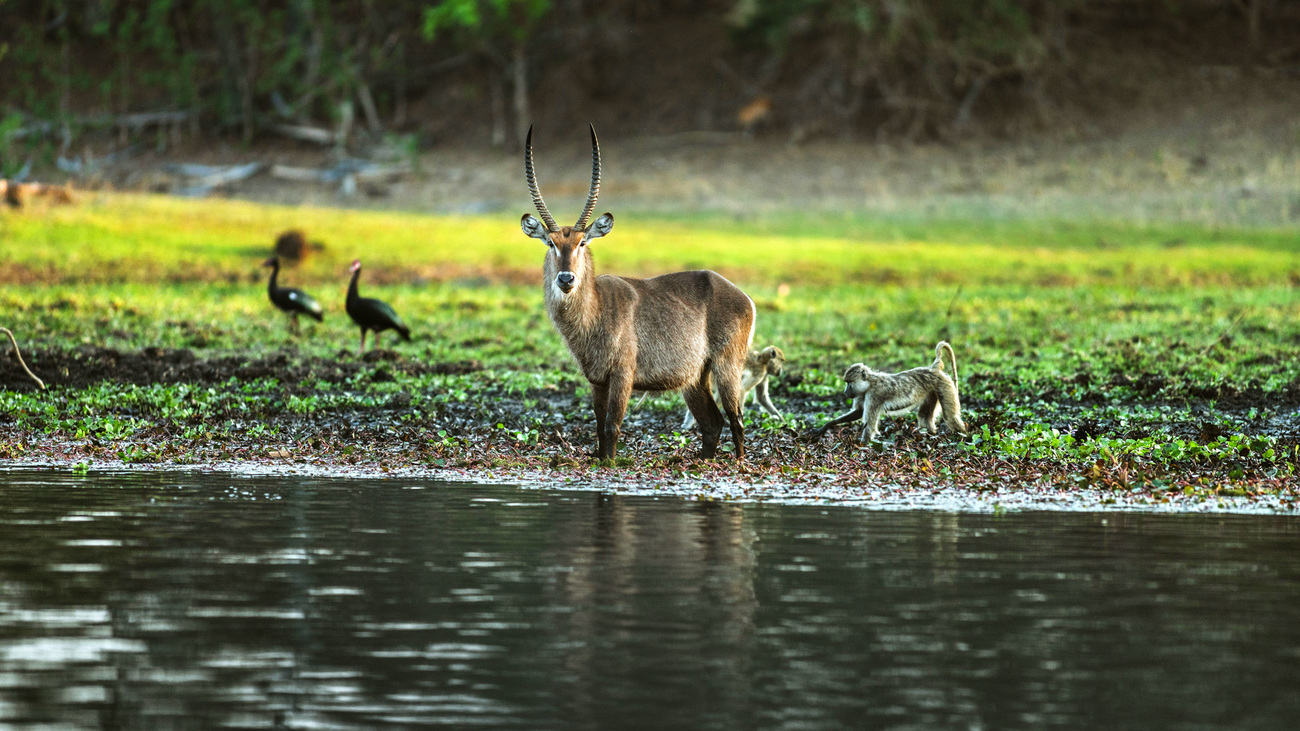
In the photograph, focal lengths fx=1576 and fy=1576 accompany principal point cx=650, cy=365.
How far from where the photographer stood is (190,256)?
27281 millimetres

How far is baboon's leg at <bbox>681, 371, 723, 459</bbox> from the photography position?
40.1ft

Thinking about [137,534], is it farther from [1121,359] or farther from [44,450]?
[1121,359]

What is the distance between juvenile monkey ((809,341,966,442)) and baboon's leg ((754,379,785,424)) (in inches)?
43.7

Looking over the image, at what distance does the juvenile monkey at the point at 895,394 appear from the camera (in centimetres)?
1276

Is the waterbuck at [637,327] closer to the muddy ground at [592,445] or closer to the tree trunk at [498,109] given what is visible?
the muddy ground at [592,445]

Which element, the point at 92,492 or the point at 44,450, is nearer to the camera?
the point at 92,492

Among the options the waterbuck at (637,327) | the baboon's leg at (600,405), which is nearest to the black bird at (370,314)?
the waterbuck at (637,327)

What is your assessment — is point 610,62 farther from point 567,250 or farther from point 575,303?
point 567,250

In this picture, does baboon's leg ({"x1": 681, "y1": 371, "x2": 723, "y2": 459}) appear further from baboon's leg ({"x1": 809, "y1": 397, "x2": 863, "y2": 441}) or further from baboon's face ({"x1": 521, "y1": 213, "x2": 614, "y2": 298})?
baboon's face ({"x1": 521, "y1": 213, "x2": 614, "y2": 298})

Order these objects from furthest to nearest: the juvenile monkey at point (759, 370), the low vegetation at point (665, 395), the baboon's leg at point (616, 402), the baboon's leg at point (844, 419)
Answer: the juvenile monkey at point (759, 370)
the baboon's leg at point (844, 419)
the low vegetation at point (665, 395)
the baboon's leg at point (616, 402)

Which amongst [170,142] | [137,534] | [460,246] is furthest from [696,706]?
[170,142]

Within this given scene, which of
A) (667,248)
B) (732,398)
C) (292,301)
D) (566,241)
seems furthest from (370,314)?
(667,248)

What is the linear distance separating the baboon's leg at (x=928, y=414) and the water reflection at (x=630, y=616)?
3160 mm

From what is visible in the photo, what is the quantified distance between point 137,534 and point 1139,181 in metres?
32.9
